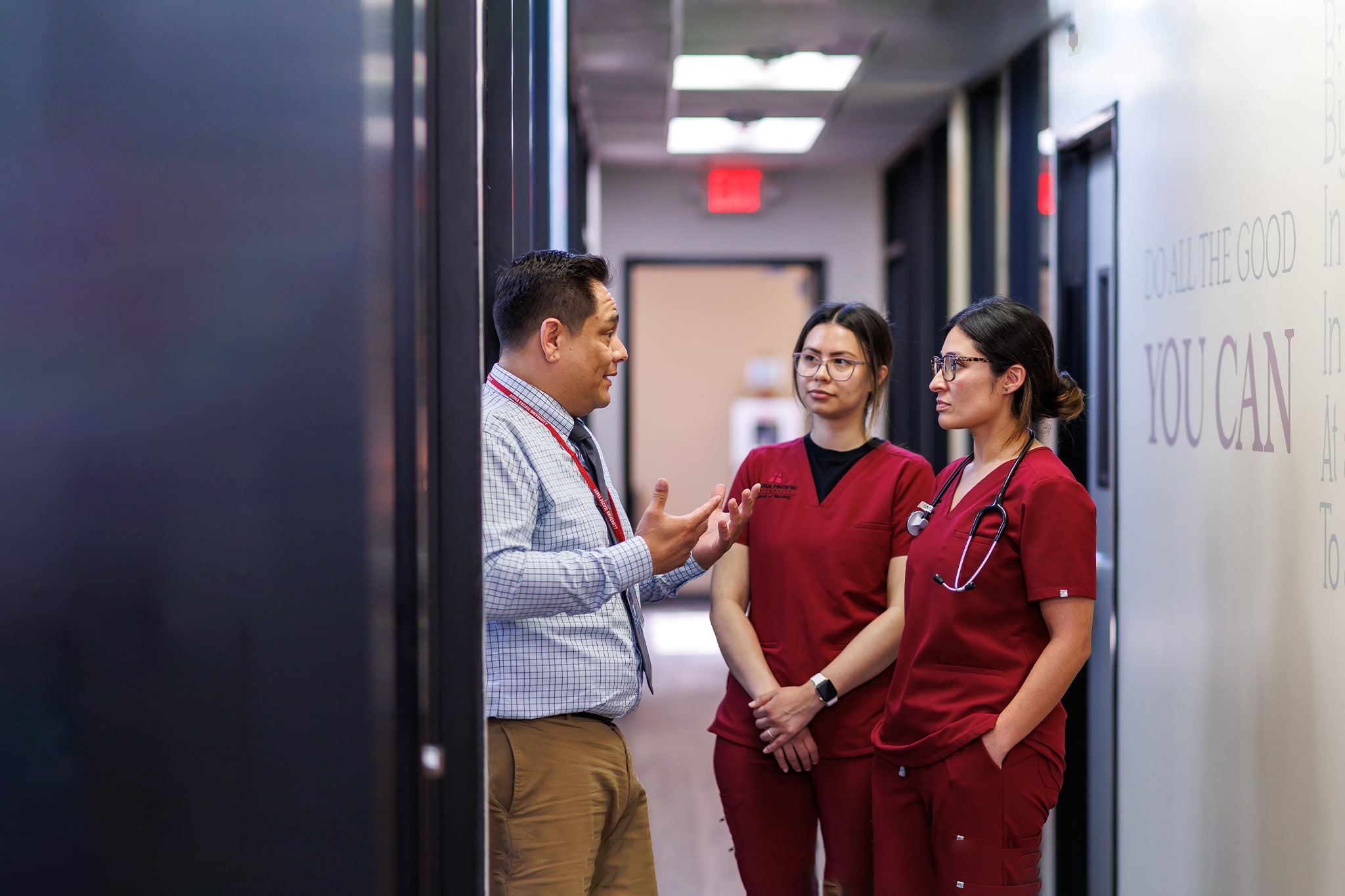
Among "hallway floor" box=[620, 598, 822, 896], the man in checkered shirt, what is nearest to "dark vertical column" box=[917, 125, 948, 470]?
"hallway floor" box=[620, 598, 822, 896]

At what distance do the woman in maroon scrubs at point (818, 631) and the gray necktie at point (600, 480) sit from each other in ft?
0.85

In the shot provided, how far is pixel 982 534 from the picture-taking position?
1.67m

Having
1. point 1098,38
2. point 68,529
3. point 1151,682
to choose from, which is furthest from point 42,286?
point 1098,38

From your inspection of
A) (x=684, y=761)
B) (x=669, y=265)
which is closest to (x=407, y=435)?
(x=684, y=761)

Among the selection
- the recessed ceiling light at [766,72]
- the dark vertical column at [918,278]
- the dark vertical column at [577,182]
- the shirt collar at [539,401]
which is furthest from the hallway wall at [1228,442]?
the dark vertical column at [918,278]

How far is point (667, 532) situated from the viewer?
1567 millimetres

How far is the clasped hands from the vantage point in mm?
1851

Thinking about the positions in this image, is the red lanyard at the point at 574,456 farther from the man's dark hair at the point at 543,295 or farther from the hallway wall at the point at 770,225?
the hallway wall at the point at 770,225

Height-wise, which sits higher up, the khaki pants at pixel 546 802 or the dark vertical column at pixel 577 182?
the dark vertical column at pixel 577 182

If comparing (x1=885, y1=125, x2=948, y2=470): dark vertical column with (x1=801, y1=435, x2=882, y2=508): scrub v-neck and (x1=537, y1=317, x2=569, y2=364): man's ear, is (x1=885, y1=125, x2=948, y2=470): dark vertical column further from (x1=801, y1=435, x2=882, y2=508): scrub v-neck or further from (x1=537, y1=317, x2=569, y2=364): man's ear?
(x1=537, y1=317, x2=569, y2=364): man's ear

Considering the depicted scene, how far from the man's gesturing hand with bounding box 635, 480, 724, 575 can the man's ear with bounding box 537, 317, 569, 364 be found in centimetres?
25

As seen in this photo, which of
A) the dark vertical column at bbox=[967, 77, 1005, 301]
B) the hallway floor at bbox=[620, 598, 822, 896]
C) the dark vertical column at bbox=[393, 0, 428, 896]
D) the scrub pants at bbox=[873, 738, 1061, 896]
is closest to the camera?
the dark vertical column at bbox=[393, 0, 428, 896]

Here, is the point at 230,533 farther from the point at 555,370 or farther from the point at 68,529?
the point at 555,370

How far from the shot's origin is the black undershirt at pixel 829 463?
6.57 feet
